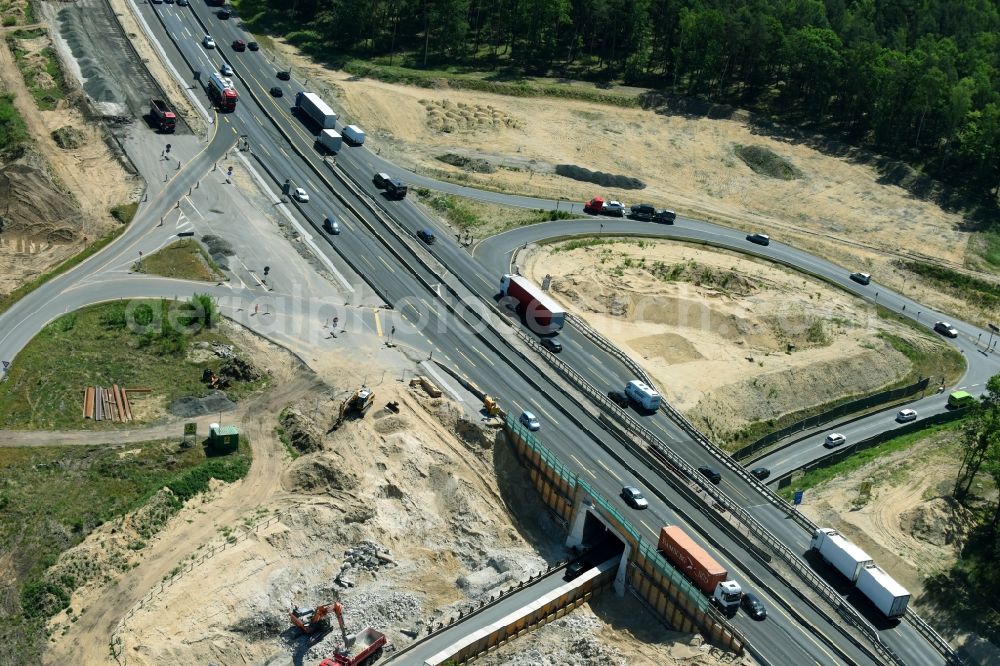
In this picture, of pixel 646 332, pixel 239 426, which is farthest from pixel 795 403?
pixel 239 426

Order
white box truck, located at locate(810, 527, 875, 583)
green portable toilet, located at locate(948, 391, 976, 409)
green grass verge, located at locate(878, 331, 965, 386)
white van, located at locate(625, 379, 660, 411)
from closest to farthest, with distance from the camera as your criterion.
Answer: white box truck, located at locate(810, 527, 875, 583) < white van, located at locate(625, 379, 660, 411) < green portable toilet, located at locate(948, 391, 976, 409) < green grass verge, located at locate(878, 331, 965, 386)

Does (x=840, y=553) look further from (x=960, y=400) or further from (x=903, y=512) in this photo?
(x=960, y=400)

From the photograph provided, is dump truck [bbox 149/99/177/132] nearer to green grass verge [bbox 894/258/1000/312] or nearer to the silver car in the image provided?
the silver car

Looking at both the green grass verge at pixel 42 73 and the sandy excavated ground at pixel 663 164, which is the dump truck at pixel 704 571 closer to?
the sandy excavated ground at pixel 663 164

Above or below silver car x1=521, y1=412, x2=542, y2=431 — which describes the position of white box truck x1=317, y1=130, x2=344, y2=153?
above

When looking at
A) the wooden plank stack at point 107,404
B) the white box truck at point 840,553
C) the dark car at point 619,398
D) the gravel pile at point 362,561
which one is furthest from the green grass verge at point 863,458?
the wooden plank stack at point 107,404

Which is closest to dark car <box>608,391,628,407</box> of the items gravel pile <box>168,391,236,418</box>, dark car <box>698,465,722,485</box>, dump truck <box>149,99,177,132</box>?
dark car <box>698,465,722,485</box>
